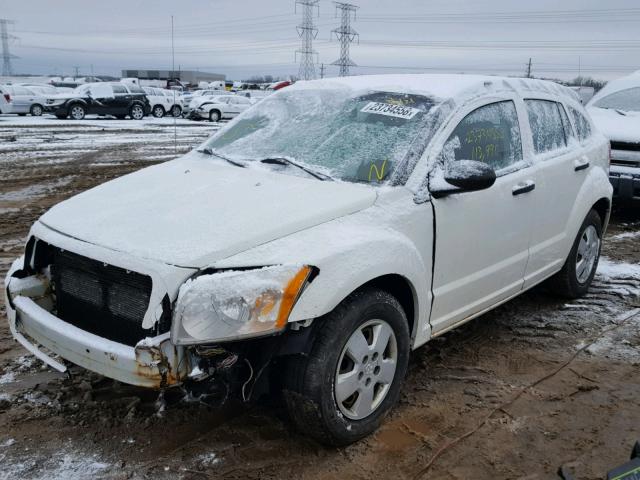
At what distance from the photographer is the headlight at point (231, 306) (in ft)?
8.56

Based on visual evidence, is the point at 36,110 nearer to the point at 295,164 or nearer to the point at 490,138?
the point at 295,164

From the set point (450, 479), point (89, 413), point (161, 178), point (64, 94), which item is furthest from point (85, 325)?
point (64, 94)

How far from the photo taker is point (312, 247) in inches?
112

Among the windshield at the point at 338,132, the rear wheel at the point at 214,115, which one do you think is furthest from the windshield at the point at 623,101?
the rear wheel at the point at 214,115

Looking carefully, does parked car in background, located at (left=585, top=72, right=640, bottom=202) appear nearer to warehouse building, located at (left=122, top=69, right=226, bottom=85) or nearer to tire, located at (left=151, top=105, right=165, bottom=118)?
tire, located at (left=151, top=105, right=165, bottom=118)

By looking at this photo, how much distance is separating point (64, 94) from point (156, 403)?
2654cm

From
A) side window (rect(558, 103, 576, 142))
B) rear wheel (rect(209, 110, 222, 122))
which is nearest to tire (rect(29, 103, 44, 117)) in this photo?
rear wheel (rect(209, 110, 222, 122))

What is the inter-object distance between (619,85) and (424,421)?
8197 millimetres

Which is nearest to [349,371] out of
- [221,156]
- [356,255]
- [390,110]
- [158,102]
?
[356,255]

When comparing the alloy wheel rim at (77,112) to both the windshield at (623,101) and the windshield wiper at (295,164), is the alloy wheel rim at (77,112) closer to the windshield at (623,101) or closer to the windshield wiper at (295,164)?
the windshield at (623,101)

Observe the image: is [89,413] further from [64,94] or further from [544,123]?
[64,94]

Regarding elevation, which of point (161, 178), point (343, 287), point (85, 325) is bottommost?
point (85, 325)

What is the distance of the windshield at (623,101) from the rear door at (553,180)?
4.83 m

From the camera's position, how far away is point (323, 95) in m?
4.24
